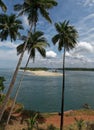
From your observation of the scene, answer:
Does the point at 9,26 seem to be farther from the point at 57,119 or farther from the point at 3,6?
the point at 57,119

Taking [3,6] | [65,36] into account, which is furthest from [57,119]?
[3,6]

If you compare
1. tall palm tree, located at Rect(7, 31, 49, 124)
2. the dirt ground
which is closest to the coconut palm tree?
tall palm tree, located at Rect(7, 31, 49, 124)

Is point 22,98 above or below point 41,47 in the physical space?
below

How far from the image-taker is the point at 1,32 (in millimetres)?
46250

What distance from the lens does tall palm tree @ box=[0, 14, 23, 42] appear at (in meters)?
45.8

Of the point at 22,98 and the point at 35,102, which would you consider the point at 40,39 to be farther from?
the point at 22,98

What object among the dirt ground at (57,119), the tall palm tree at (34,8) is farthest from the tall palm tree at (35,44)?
the dirt ground at (57,119)

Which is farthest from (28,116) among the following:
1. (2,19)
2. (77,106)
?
(77,106)

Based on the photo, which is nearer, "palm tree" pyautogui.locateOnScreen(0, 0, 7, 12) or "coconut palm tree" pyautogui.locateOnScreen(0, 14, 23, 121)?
"palm tree" pyautogui.locateOnScreen(0, 0, 7, 12)

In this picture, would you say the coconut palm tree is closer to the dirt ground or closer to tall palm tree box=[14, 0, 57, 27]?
tall palm tree box=[14, 0, 57, 27]

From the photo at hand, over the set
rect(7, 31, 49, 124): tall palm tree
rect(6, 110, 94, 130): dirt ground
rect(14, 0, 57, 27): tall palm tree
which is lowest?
rect(6, 110, 94, 130): dirt ground

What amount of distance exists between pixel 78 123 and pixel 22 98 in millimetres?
64104

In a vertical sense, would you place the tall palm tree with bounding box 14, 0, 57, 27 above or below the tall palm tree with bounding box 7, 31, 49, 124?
above

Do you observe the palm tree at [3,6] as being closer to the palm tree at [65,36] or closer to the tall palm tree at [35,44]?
the tall palm tree at [35,44]
